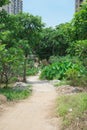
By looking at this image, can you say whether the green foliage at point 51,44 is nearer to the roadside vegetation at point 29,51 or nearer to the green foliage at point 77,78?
the roadside vegetation at point 29,51

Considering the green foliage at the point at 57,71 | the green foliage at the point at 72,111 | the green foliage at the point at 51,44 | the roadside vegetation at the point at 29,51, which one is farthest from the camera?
the green foliage at the point at 51,44

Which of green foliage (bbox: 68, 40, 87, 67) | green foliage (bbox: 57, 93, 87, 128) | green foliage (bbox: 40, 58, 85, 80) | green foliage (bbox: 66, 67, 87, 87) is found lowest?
green foliage (bbox: 40, 58, 85, 80)

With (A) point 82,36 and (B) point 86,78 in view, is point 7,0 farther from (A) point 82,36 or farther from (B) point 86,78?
(A) point 82,36

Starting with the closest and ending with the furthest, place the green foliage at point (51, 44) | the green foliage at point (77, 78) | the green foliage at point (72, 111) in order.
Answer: the green foliage at point (72, 111) → the green foliage at point (77, 78) → the green foliage at point (51, 44)

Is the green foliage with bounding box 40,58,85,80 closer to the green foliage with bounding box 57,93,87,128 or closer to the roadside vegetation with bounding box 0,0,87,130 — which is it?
the roadside vegetation with bounding box 0,0,87,130

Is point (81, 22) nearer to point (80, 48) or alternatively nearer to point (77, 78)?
point (80, 48)

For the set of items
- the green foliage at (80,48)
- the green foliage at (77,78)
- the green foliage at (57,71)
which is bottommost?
the green foliage at (57,71)

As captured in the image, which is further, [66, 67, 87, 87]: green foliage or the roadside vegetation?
[66, 67, 87, 87]: green foliage

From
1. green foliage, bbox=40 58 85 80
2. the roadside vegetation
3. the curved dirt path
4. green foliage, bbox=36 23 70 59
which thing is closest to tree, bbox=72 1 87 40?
the roadside vegetation

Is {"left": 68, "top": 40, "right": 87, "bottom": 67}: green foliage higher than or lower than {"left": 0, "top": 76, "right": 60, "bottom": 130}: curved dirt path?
higher

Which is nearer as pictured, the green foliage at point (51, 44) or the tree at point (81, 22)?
the tree at point (81, 22)

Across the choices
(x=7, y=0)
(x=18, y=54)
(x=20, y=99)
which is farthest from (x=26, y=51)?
(x=20, y=99)

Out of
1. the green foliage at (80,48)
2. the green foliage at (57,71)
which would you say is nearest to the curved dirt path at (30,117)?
the green foliage at (80,48)

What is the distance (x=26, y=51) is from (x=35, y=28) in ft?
6.05
